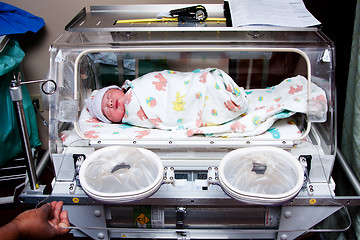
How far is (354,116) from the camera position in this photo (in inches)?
49.8

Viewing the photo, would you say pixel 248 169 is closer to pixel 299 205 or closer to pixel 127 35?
pixel 299 205

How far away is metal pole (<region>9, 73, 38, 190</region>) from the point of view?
981 millimetres

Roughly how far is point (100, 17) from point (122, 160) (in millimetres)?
687

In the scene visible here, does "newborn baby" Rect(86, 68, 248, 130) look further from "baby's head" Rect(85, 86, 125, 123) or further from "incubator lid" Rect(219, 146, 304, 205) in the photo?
"incubator lid" Rect(219, 146, 304, 205)

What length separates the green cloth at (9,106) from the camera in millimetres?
1621

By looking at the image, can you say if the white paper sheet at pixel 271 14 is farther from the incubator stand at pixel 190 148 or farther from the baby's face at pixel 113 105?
the baby's face at pixel 113 105

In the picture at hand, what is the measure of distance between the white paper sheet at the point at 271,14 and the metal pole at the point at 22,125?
30.1 inches

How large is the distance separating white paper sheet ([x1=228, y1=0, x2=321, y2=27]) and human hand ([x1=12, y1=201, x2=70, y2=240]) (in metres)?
0.87

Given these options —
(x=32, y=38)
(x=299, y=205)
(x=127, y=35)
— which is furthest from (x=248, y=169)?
(x=32, y=38)

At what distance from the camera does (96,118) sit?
4.74 feet

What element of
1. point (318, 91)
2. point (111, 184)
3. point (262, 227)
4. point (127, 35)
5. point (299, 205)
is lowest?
point (262, 227)

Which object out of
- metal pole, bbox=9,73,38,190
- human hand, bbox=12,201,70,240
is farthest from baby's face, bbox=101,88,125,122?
human hand, bbox=12,201,70,240

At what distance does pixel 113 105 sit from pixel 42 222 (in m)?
0.66

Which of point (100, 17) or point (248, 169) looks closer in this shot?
point (248, 169)
